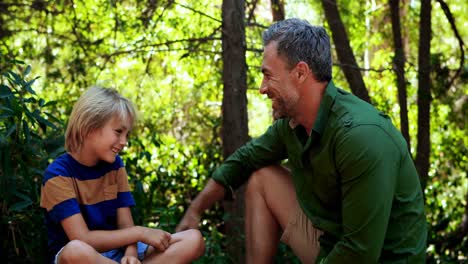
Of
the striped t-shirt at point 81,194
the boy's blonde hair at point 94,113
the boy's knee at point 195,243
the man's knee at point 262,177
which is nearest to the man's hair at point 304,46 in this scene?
the man's knee at point 262,177

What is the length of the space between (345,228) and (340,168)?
0.24 m

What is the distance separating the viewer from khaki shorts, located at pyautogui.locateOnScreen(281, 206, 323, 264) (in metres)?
3.41

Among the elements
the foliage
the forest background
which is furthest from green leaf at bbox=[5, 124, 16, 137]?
the forest background

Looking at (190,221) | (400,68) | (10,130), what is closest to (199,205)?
(190,221)

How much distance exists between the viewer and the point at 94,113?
3.33 m

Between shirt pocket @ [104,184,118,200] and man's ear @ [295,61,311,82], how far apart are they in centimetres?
101

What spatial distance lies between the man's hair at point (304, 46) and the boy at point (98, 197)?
78cm

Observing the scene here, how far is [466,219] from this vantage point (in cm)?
627

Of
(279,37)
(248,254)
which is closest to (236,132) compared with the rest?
(248,254)

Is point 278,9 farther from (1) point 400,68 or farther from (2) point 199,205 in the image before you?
(2) point 199,205

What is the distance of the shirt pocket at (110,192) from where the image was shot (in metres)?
3.44

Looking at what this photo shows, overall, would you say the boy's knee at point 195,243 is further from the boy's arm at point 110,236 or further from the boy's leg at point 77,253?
the boy's leg at point 77,253

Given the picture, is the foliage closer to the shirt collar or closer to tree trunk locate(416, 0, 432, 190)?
the shirt collar

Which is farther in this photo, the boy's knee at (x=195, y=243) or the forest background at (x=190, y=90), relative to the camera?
the forest background at (x=190, y=90)
